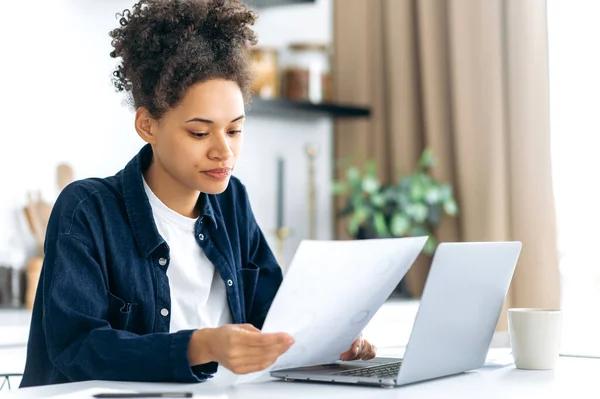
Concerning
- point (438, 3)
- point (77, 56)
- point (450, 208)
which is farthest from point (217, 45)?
point (438, 3)

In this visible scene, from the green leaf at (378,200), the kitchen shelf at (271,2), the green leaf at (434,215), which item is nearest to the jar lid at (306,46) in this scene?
the kitchen shelf at (271,2)

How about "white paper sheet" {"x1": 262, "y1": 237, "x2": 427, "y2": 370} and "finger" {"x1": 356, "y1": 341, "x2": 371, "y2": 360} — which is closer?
"white paper sheet" {"x1": 262, "y1": 237, "x2": 427, "y2": 370}

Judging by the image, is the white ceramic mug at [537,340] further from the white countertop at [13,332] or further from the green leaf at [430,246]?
the green leaf at [430,246]

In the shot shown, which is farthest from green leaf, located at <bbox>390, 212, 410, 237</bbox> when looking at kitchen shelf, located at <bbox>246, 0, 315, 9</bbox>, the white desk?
the white desk

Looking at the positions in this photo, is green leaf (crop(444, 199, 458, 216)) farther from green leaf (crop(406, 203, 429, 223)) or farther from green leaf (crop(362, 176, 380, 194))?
green leaf (crop(362, 176, 380, 194))

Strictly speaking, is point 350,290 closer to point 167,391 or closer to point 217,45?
point 167,391

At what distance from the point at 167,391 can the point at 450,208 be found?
6.34 feet

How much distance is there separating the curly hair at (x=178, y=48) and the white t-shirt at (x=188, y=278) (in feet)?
0.59

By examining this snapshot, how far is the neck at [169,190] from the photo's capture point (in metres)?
1.43

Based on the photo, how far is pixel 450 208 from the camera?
284 cm

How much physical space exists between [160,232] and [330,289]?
0.46 meters

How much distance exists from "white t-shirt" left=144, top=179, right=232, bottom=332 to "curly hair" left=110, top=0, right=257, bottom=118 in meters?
0.18

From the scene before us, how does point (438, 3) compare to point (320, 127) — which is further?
point (320, 127)

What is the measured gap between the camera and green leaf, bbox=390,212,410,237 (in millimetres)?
2811
